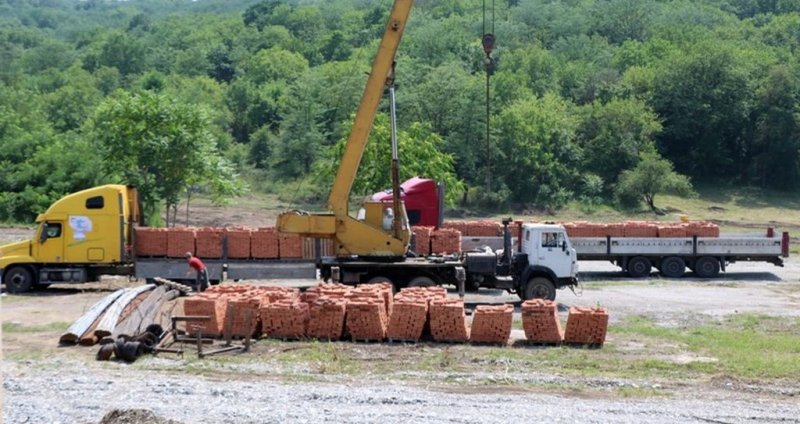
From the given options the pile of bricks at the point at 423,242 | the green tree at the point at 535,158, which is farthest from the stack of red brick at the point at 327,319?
the green tree at the point at 535,158

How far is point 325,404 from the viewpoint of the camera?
16.6 metres

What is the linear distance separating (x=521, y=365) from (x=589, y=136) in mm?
57348

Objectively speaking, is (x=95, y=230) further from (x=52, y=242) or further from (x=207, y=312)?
(x=207, y=312)

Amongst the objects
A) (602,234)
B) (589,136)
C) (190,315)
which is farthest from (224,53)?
(190,315)

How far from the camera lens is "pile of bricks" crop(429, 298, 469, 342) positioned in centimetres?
2241

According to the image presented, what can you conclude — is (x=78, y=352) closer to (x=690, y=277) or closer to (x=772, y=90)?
(x=690, y=277)

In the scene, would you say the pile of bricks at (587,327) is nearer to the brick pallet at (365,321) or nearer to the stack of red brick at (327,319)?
the brick pallet at (365,321)

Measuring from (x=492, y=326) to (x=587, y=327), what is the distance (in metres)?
2.09

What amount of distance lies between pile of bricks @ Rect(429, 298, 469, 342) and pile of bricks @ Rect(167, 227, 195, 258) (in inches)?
445

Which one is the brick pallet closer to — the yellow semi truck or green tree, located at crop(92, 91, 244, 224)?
the yellow semi truck

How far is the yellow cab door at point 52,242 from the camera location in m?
30.8

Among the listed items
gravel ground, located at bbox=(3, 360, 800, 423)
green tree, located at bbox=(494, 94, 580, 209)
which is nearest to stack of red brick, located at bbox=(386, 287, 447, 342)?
gravel ground, located at bbox=(3, 360, 800, 423)

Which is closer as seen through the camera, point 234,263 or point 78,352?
point 78,352

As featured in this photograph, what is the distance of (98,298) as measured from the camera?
30.1 meters
